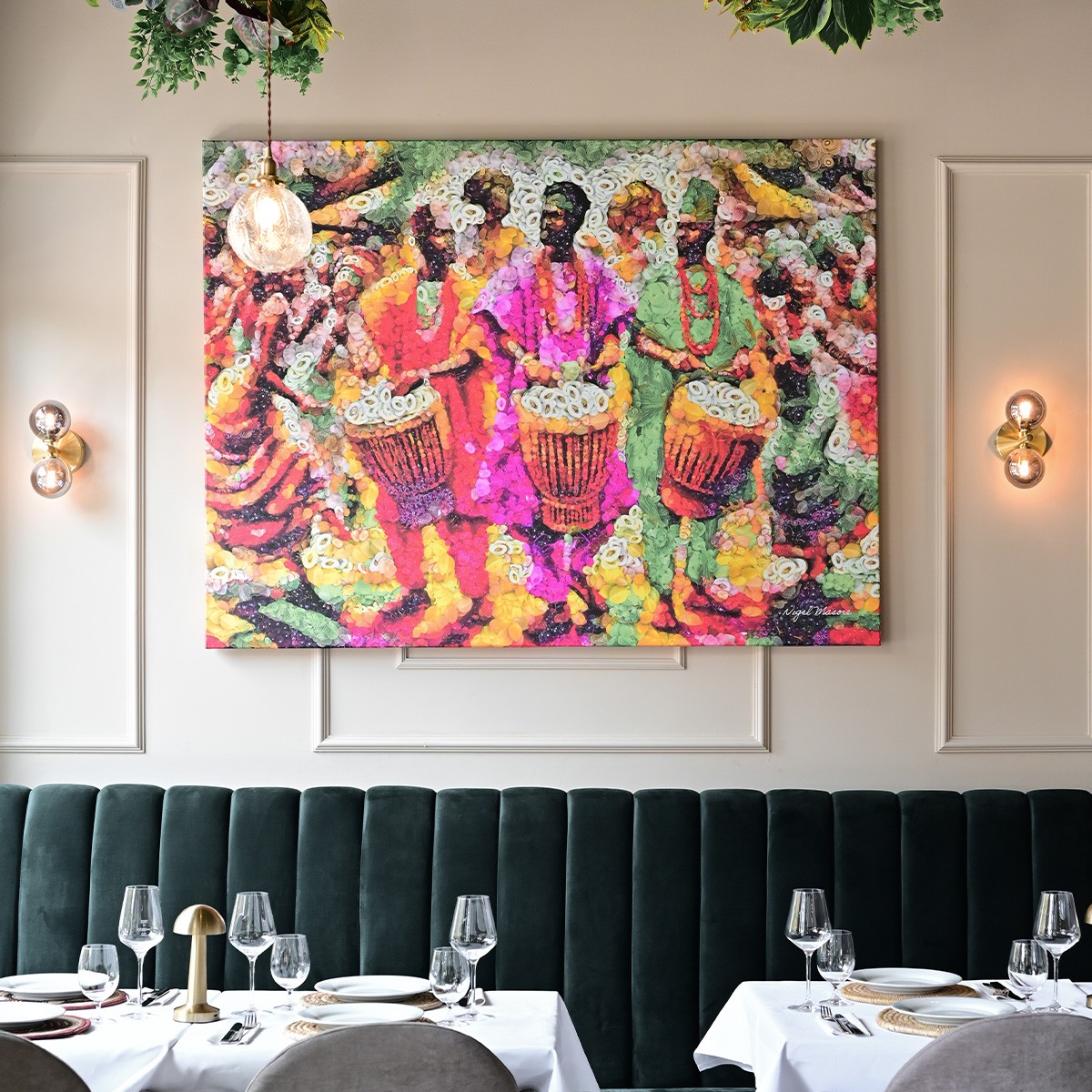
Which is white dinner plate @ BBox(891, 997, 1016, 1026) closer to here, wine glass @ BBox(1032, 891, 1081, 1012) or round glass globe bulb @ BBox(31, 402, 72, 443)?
wine glass @ BBox(1032, 891, 1081, 1012)

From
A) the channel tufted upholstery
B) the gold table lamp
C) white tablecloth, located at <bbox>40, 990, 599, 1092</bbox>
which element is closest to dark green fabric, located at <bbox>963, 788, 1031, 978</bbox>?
the channel tufted upholstery

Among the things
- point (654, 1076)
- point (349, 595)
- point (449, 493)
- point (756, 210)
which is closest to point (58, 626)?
point (349, 595)

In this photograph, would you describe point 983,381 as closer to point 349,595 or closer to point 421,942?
point 349,595

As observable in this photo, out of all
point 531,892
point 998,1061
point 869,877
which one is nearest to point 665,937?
point 531,892

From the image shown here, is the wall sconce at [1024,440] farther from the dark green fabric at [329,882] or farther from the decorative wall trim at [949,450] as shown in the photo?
the dark green fabric at [329,882]

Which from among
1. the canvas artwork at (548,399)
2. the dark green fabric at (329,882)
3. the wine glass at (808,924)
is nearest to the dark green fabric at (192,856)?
the dark green fabric at (329,882)

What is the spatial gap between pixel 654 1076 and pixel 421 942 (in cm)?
63

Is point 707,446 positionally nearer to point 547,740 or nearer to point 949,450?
point 949,450

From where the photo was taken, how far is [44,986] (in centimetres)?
244

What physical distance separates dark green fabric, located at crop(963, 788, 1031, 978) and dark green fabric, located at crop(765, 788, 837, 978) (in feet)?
1.10

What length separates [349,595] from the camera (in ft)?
10.9

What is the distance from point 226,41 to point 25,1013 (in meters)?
2.18

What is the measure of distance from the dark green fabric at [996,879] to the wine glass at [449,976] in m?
1.47

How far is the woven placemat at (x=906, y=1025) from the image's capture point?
6.97ft
